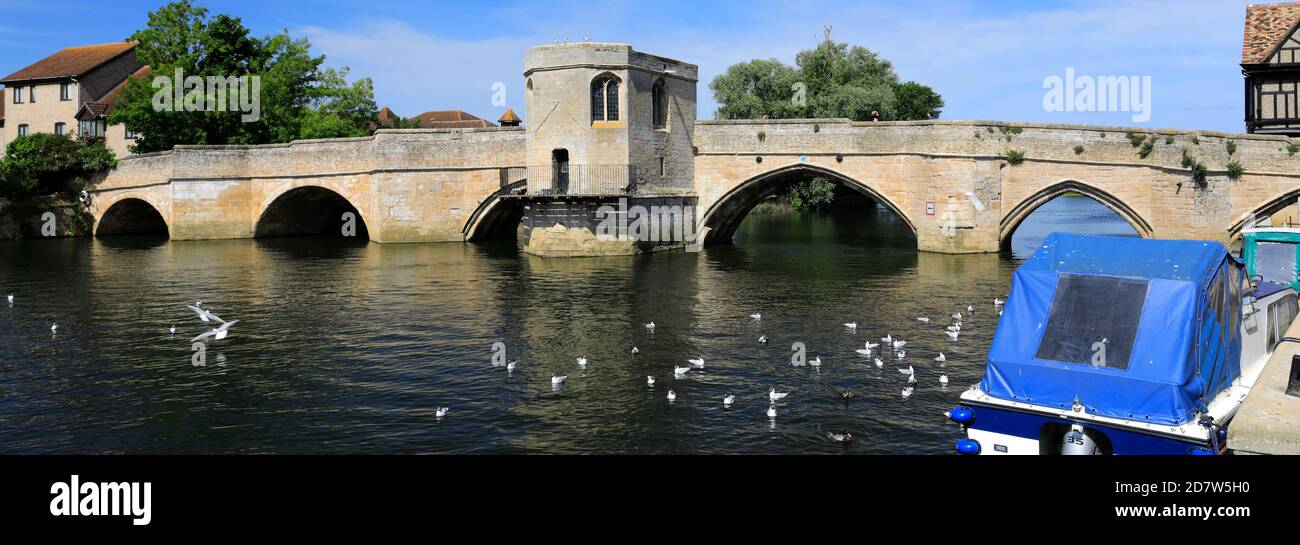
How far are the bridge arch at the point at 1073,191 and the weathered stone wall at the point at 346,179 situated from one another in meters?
21.5

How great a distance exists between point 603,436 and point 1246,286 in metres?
10.4

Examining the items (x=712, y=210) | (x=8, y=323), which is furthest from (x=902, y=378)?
(x=712, y=210)

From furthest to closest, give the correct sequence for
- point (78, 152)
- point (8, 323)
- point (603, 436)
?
point (78, 152), point (8, 323), point (603, 436)

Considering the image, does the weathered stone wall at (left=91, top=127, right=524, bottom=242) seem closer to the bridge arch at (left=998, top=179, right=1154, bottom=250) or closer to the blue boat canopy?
the bridge arch at (left=998, top=179, right=1154, bottom=250)

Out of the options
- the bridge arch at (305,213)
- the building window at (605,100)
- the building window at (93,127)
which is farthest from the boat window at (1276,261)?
the building window at (93,127)

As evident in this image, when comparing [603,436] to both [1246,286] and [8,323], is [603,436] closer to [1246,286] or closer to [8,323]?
[1246,286]

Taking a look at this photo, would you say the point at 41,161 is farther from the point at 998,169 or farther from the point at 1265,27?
the point at 1265,27

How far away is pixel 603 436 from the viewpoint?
50.0ft

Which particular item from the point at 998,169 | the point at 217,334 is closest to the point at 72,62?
the point at 217,334

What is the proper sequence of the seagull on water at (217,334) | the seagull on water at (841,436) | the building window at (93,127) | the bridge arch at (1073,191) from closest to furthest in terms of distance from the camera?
the seagull on water at (841,436) < the seagull on water at (217,334) < the bridge arch at (1073,191) < the building window at (93,127)

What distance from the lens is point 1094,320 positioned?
1209 cm

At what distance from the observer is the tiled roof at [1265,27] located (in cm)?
4406

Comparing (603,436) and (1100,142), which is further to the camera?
(1100,142)

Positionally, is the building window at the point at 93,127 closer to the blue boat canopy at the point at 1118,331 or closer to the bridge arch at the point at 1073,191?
the bridge arch at the point at 1073,191
